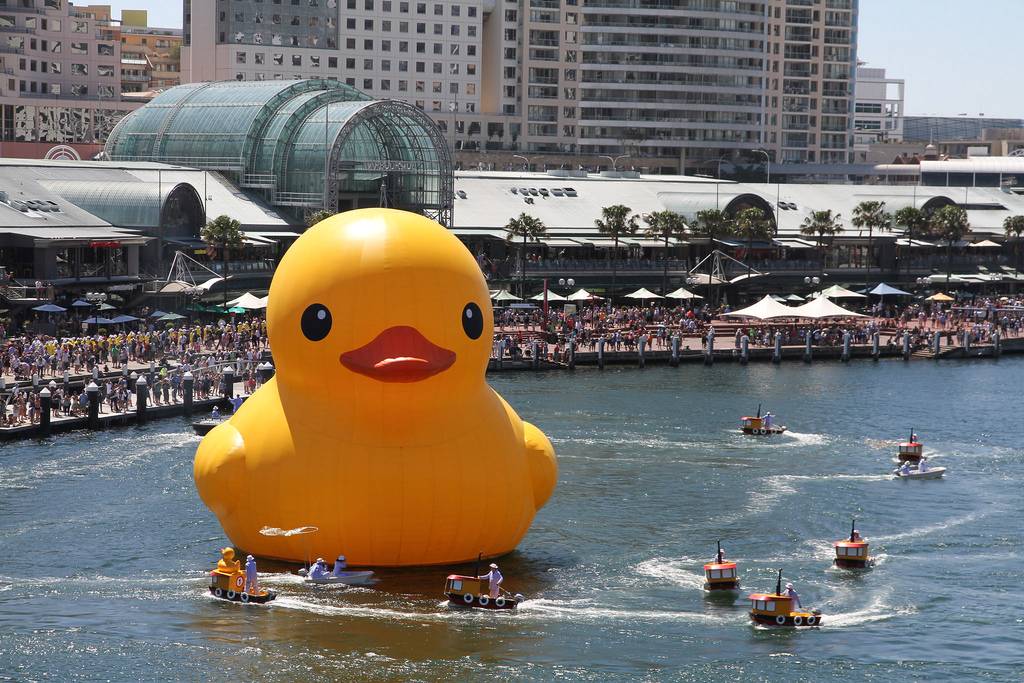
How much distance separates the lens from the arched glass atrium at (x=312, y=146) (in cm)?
11119

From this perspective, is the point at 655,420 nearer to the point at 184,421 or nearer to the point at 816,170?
the point at 184,421

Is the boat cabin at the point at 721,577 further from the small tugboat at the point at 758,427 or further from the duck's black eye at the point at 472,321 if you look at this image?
the small tugboat at the point at 758,427

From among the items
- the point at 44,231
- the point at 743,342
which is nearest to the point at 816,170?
the point at 743,342

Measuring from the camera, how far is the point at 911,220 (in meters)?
125

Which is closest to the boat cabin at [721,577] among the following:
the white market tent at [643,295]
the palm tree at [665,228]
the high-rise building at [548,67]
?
the white market tent at [643,295]

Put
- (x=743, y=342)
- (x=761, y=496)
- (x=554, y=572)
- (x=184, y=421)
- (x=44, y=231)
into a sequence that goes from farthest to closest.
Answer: (x=743, y=342) < (x=44, y=231) < (x=184, y=421) < (x=761, y=496) < (x=554, y=572)

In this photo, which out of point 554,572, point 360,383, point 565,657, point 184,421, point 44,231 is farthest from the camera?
point 44,231

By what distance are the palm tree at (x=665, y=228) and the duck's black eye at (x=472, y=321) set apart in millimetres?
73495

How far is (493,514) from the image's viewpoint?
4128cm

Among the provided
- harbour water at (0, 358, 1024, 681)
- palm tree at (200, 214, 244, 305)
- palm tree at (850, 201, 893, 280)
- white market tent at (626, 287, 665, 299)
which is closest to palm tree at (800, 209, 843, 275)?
palm tree at (850, 201, 893, 280)

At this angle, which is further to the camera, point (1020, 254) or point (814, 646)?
point (1020, 254)

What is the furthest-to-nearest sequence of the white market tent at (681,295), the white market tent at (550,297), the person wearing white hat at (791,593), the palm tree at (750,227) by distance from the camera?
the palm tree at (750,227), the white market tent at (681,295), the white market tent at (550,297), the person wearing white hat at (791,593)

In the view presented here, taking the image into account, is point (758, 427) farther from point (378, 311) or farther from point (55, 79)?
point (55, 79)

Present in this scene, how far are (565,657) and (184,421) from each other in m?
35.6
